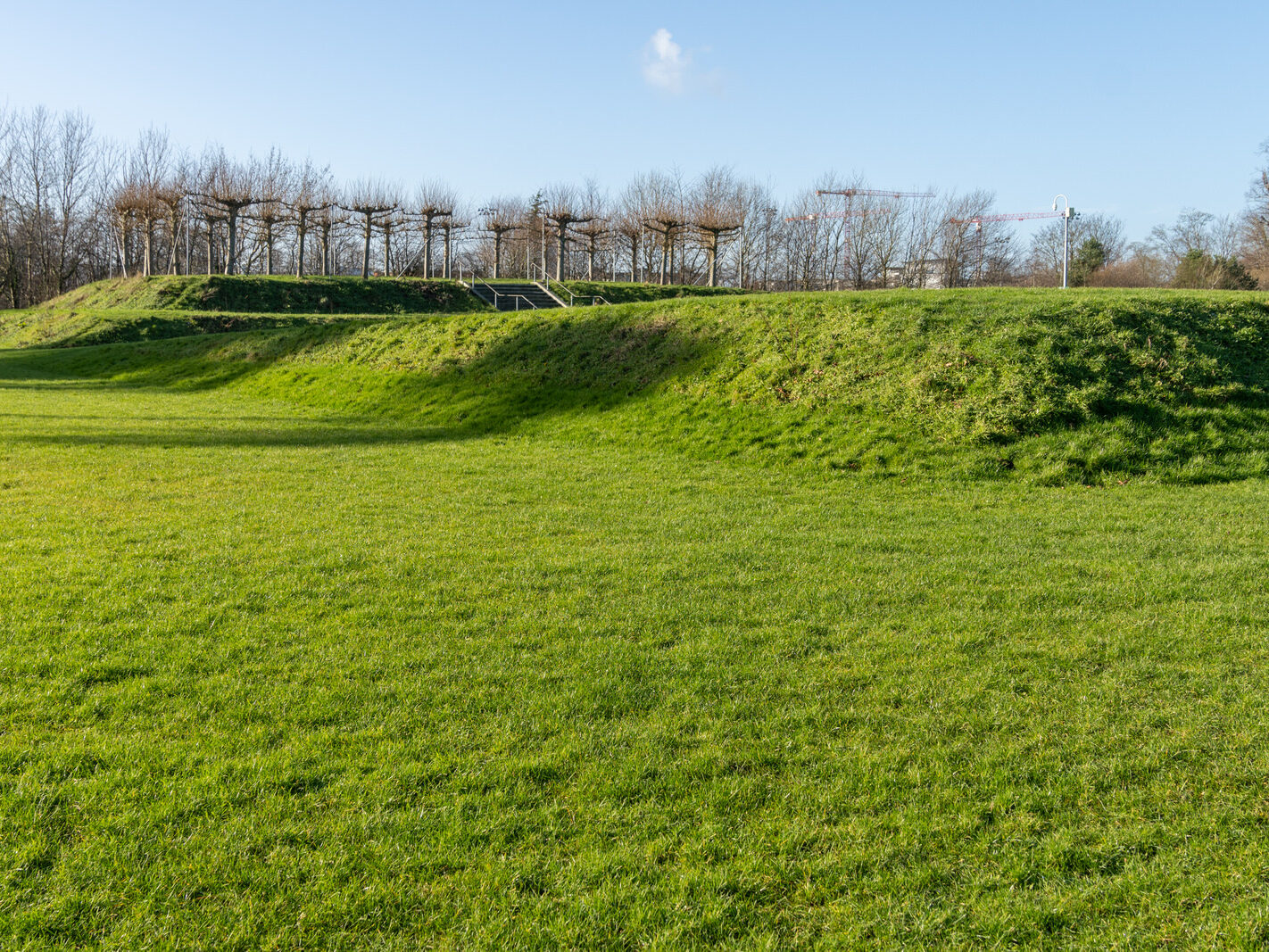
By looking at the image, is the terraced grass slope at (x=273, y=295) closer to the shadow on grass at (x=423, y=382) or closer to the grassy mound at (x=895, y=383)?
the shadow on grass at (x=423, y=382)

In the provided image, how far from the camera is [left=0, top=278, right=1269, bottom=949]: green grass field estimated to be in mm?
3078

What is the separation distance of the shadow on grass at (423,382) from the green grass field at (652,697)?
380 centimetres

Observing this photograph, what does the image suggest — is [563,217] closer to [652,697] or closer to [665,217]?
[665,217]

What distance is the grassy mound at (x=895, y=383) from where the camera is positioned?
12.2 meters

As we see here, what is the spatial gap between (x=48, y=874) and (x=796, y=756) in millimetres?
3318

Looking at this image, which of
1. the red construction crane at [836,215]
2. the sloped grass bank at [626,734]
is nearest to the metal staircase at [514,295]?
the red construction crane at [836,215]

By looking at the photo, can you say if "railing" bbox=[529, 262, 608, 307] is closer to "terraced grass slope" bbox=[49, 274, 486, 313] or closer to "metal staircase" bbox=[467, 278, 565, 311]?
"metal staircase" bbox=[467, 278, 565, 311]

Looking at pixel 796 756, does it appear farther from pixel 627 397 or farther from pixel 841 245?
pixel 841 245

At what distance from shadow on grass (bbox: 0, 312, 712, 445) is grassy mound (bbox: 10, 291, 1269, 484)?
73 millimetres

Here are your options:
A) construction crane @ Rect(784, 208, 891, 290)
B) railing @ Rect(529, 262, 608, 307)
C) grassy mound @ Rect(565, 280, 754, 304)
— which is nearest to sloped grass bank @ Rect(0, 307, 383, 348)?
railing @ Rect(529, 262, 608, 307)

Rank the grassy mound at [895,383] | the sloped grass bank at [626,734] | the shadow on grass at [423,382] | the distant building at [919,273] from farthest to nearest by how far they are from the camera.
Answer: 1. the distant building at [919,273]
2. the shadow on grass at [423,382]
3. the grassy mound at [895,383]
4. the sloped grass bank at [626,734]

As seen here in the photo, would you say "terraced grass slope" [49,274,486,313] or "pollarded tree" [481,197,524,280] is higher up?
"pollarded tree" [481,197,524,280]

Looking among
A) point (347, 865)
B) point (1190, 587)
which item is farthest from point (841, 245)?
point (347, 865)

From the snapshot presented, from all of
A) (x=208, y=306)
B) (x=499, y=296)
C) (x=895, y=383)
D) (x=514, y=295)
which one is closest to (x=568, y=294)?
(x=514, y=295)
